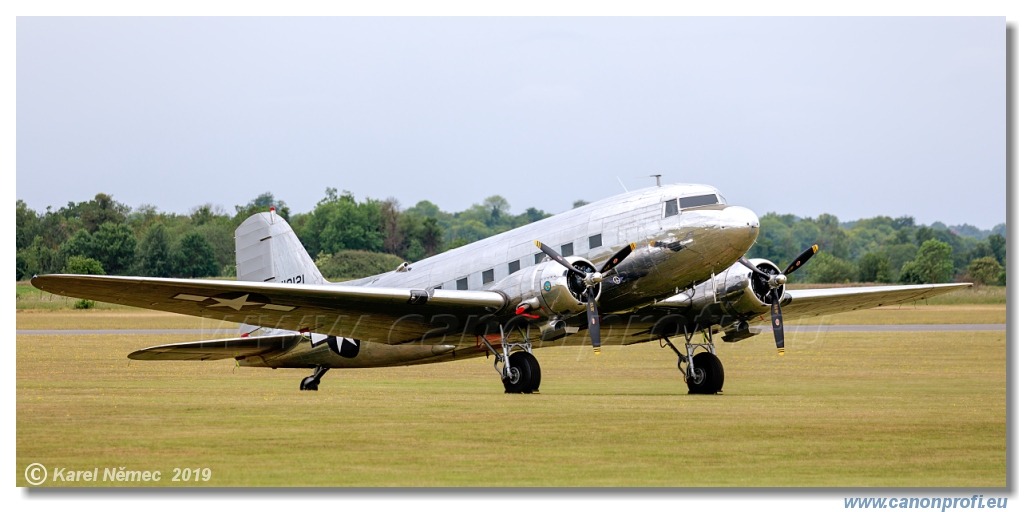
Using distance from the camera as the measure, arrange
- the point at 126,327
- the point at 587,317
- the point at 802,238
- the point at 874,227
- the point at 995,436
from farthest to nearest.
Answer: the point at 874,227 → the point at 802,238 → the point at 126,327 → the point at 587,317 → the point at 995,436

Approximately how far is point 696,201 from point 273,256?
10000mm

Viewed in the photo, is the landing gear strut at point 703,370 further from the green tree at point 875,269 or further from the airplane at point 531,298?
the green tree at point 875,269

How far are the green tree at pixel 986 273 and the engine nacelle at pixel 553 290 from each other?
166 ft

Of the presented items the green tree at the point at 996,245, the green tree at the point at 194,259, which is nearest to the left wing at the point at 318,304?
the green tree at the point at 194,259

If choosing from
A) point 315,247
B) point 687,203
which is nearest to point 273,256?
point 687,203

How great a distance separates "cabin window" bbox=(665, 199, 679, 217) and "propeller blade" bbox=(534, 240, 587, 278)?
192 centimetres

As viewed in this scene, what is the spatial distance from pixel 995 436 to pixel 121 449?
11.8 meters

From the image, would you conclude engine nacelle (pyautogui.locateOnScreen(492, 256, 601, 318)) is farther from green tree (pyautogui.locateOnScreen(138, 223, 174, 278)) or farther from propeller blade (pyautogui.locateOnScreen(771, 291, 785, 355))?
green tree (pyautogui.locateOnScreen(138, 223, 174, 278))

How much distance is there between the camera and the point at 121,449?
54.4 ft

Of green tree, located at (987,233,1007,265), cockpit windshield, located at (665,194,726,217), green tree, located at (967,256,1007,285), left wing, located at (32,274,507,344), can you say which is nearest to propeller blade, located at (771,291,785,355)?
cockpit windshield, located at (665,194,726,217)

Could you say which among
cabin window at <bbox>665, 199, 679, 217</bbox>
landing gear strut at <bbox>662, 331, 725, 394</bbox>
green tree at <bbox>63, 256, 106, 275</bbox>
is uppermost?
cabin window at <bbox>665, 199, 679, 217</bbox>

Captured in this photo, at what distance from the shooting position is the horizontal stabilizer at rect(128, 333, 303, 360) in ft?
85.1

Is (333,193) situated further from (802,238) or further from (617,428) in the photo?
(617,428)

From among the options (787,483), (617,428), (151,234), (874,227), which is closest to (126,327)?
(151,234)
